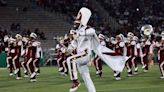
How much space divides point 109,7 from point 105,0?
942 millimetres

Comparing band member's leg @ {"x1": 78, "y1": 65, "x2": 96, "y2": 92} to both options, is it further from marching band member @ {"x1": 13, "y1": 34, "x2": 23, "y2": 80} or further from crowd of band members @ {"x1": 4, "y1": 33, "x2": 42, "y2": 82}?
marching band member @ {"x1": 13, "y1": 34, "x2": 23, "y2": 80}

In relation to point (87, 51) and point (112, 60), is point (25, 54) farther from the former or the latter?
point (112, 60)

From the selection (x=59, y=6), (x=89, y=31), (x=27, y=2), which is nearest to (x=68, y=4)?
(x=59, y=6)

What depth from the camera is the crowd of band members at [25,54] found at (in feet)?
75.6

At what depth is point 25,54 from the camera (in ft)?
77.4

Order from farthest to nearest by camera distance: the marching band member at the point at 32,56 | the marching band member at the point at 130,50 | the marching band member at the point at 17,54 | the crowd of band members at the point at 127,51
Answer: the marching band member at the point at 130,50
the marching band member at the point at 17,54
the crowd of band members at the point at 127,51
the marching band member at the point at 32,56

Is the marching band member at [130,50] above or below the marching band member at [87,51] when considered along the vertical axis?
below

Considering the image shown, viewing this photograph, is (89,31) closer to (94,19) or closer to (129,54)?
(129,54)

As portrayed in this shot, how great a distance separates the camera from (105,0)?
163 ft

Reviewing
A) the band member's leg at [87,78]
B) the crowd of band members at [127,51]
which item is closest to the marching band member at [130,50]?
the crowd of band members at [127,51]

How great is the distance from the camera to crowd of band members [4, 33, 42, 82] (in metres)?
23.0

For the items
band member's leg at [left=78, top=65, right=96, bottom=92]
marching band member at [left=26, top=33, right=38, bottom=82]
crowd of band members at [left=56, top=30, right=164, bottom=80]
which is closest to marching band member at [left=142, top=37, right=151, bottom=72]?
crowd of band members at [left=56, top=30, right=164, bottom=80]

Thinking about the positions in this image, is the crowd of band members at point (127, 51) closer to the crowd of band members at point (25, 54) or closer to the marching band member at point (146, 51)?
the marching band member at point (146, 51)

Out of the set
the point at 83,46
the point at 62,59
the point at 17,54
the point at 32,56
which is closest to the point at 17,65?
the point at 17,54
